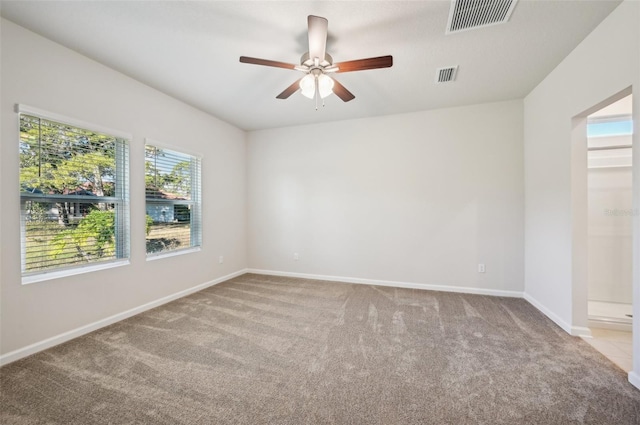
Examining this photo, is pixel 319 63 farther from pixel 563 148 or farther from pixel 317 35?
pixel 563 148

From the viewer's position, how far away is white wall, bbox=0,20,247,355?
2080 mm

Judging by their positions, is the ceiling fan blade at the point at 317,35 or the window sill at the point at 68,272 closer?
the ceiling fan blade at the point at 317,35

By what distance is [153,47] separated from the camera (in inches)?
94.2

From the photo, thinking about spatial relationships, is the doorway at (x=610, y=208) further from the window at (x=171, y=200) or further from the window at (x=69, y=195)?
the window at (x=69, y=195)

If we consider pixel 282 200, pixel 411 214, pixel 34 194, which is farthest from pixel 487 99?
pixel 34 194

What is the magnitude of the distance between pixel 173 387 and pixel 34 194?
209 centimetres

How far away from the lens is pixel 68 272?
246 centimetres

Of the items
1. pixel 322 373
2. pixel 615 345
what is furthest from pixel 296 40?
pixel 615 345

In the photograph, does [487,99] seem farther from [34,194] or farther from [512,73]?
[34,194]

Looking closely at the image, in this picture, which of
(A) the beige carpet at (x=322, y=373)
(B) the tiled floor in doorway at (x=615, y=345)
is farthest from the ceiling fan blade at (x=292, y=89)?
(B) the tiled floor in doorway at (x=615, y=345)

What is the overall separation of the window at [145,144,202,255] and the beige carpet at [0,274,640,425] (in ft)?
3.26

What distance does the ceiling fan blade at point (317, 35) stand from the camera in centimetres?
178

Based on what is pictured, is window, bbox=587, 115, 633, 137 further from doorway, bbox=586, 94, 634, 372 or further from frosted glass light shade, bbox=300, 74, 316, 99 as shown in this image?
frosted glass light shade, bbox=300, 74, 316, 99

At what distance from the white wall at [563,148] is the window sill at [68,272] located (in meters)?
4.66
